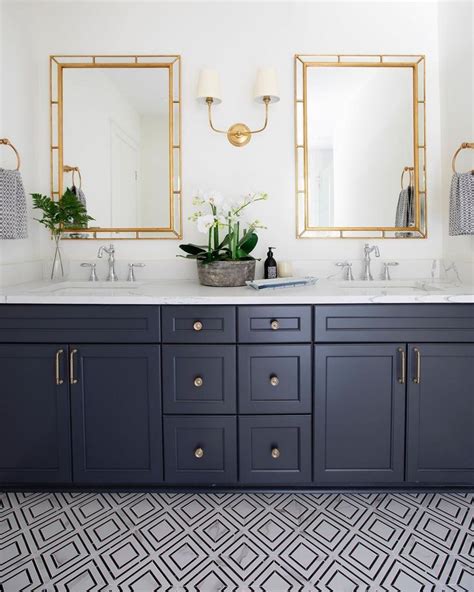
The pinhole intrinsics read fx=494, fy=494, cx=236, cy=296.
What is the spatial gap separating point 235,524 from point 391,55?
233 centimetres

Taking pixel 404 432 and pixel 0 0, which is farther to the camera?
pixel 0 0

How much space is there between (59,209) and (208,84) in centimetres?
96

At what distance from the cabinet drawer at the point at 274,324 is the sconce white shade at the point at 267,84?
1163 millimetres

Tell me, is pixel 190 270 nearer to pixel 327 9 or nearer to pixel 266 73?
pixel 266 73

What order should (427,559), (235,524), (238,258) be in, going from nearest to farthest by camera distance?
(427,559) → (235,524) → (238,258)

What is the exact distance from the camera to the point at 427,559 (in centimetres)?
165

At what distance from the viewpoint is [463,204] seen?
2.16 m

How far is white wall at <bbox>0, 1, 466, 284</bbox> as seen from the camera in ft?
8.23

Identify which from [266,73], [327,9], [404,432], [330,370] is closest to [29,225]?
[266,73]

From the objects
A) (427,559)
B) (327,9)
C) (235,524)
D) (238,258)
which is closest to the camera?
(427,559)

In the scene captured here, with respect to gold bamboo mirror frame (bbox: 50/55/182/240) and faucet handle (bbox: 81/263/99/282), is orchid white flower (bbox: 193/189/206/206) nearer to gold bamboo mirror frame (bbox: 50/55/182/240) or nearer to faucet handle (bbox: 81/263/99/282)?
gold bamboo mirror frame (bbox: 50/55/182/240)

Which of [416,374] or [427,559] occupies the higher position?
[416,374]

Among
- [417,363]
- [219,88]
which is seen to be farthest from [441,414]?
[219,88]

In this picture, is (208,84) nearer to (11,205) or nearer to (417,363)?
(11,205)
